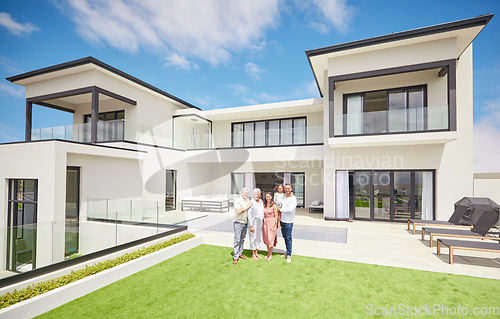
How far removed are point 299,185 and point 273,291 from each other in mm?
12118

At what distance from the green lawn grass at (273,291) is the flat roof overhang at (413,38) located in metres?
8.13

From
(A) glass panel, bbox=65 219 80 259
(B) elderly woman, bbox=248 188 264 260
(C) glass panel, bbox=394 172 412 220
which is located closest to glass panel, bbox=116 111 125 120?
(A) glass panel, bbox=65 219 80 259

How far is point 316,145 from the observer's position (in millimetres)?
12242

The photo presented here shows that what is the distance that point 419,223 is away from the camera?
8.23 meters

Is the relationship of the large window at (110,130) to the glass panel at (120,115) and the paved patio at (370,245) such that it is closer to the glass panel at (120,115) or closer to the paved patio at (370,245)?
the glass panel at (120,115)

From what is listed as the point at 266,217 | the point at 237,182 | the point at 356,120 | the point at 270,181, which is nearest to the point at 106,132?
the point at 237,182

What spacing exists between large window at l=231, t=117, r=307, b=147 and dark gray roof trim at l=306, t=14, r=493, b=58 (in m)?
4.15

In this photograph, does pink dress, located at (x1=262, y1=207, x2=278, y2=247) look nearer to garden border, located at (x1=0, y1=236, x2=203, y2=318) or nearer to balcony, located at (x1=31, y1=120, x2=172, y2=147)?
garden border, located at (x1=0, y1=236, x2=203, y2=318)

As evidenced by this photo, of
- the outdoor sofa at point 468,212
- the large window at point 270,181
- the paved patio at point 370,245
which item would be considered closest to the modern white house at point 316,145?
the outdoor sofa at point 468,212

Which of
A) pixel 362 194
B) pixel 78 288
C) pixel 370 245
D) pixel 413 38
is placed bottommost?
pixel 370 245

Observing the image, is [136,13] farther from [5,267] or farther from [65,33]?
[65,33]

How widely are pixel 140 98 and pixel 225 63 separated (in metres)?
68.0

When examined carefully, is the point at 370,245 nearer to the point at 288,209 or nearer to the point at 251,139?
the point at 288,209

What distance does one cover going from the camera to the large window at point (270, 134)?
1312 centimetres
